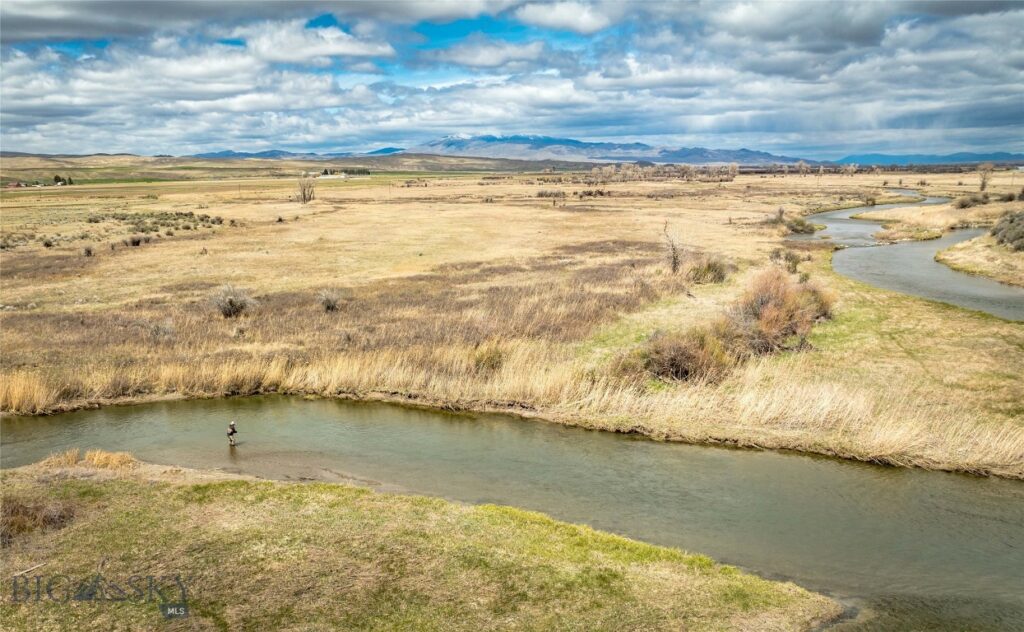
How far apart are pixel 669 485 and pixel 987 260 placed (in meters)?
49.7

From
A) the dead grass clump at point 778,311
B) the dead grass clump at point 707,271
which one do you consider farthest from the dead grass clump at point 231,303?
the dead grass clump at point 707,271

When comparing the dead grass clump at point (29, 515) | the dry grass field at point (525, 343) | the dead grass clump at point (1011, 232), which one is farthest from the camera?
the dead grass clump at point (1011, 232)

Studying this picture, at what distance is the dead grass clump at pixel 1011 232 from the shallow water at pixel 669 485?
45207 millimetres

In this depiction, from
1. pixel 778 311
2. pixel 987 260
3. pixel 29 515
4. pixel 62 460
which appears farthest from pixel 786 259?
pixel 29 515

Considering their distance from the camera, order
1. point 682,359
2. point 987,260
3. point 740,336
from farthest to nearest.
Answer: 1. point 987,260
2. point 740,336
3. point 682,359

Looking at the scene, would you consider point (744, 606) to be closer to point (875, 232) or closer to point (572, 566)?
point (572, 566)

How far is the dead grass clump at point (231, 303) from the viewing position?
36.8 m

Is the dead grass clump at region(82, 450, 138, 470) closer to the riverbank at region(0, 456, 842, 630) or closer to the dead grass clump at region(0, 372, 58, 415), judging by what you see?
the riverbank at region(0, 456, 842, 630)

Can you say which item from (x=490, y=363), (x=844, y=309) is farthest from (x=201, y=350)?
(x=844, y=309)

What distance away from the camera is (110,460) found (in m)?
18.9

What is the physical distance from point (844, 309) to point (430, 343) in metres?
24.5

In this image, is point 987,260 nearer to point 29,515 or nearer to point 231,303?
point 231,303

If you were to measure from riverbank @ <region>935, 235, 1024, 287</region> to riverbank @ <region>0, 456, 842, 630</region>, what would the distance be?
154ft

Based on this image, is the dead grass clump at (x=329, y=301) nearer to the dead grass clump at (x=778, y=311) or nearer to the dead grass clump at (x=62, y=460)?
the dead grass clump at (x=62, y=460)
